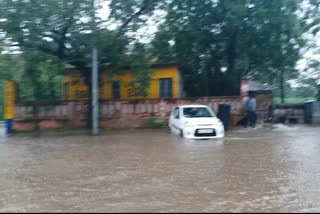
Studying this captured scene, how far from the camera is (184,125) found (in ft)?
41.0

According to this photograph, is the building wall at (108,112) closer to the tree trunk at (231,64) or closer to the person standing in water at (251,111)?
the person standing in water at (251,111)

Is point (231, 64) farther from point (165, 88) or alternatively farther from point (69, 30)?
point (69, 30)

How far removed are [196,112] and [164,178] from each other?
23.8 ft

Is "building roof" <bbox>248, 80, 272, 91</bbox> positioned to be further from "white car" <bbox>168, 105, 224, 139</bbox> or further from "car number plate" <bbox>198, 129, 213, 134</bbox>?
"car number plate" <bbox>198, 129, 213, 134</bbox>

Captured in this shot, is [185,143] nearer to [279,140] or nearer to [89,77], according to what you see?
[279,140]

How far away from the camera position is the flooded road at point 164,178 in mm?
4891

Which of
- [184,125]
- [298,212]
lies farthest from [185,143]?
[298,212]

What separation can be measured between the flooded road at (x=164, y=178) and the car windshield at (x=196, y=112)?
261 centimetres

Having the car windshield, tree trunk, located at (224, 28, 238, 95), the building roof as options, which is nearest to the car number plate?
the car windshield

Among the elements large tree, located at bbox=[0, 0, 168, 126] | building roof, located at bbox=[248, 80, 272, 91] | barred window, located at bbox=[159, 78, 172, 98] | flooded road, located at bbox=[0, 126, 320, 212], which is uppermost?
large tree, located at bbox=[0, 0, 168, 126]

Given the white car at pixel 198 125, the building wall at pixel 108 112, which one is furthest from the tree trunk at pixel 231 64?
the white car at pixel 198 125

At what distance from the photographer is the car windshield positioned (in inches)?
520

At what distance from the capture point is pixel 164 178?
253 inches

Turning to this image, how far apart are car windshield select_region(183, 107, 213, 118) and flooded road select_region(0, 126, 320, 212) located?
103 inches
